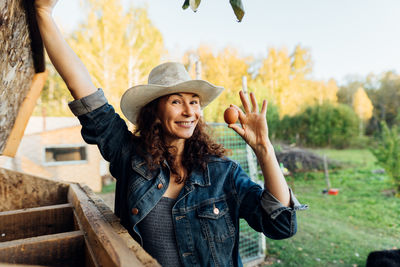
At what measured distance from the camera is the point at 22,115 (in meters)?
1.59

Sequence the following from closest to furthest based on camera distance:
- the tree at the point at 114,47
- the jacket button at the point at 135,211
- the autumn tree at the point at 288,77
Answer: the jacket button at the point at 135,211 → the tree at the point at 114,47 → the autumn tree at the point at 288,77

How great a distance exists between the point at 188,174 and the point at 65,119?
1539 cm

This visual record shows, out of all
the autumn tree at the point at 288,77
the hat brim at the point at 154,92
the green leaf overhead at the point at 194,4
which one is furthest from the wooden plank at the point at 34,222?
the autumn tree at the point at 288,77

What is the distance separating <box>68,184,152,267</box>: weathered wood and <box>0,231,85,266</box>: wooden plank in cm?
7

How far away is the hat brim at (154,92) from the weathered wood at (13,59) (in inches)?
20.1

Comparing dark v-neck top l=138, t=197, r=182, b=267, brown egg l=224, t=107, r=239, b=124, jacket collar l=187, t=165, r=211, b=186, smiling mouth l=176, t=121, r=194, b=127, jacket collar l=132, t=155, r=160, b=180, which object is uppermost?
brown egg l=224, t=107, r=239, b=124

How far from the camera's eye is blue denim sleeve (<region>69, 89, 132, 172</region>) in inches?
54.0

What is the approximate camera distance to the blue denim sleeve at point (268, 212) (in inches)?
48.2

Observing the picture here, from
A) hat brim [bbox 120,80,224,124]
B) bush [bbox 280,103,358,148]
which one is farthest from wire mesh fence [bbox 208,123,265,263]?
bush [bbox 280,103,358,148]

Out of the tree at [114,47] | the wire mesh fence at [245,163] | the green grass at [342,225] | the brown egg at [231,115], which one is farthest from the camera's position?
the tree at [114,47]

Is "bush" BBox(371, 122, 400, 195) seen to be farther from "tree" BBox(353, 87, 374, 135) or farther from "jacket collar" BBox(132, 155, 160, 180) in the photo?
"tree" BBox(353, 87, 374, 135)

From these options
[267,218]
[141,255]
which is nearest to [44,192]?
[141,255]

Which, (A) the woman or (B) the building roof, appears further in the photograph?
(B) the building roof

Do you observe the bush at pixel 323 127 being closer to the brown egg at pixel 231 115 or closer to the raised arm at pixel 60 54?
the brown egg at pixel 231 115
